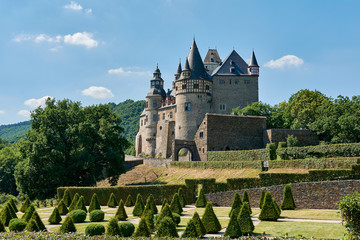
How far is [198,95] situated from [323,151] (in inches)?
1219

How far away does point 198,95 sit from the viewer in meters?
69.9

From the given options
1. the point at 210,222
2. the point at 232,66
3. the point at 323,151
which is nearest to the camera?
the point at 210,222

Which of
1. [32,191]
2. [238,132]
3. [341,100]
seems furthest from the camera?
[341,100]

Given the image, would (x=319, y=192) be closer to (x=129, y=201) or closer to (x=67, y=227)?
(x=129, y=201)

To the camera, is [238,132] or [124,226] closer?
[124,226]

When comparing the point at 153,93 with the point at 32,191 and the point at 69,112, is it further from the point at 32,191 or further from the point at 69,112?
the point at 32,191

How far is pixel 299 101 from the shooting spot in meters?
66.3

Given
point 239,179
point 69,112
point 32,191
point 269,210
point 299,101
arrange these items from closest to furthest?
1. point 269,210
2. point 239,179
3. point 32,191
4. point 69,112
5. point 299,101

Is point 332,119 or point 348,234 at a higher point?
point 332,119

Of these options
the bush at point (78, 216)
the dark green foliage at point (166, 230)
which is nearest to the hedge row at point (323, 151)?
the bush at point (78, 216)

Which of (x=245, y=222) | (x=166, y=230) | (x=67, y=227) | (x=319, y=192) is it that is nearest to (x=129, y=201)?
(x=67, y=227)

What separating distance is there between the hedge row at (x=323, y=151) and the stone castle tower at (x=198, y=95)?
2425 centimetres

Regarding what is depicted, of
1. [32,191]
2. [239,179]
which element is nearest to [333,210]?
[239,179]

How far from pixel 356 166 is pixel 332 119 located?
23418 mm
